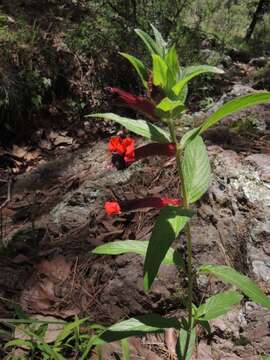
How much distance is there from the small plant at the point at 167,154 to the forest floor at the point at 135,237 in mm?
563

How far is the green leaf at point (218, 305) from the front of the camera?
1.37 metres

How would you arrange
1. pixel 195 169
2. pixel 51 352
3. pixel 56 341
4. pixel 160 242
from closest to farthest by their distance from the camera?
pixel 160 242 → pixel 195 169 → pixel 51 352 → pixel 56 341

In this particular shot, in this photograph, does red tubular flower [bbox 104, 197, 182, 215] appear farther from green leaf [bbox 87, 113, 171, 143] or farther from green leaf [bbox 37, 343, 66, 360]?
green leaf [bbox 37, 343, 66, 360]

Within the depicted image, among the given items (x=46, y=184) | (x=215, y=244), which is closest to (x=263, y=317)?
(x=215, y=244)

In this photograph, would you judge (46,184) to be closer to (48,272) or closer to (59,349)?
(48,272)

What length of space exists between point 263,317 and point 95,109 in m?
3.07

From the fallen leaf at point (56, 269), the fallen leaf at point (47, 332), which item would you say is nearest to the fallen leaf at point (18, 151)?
the fallen leaf at point (56, 269)

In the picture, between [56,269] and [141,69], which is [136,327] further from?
[56,269]

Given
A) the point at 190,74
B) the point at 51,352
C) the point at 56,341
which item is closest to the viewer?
the point at 190,74

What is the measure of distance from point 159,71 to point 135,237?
1352 mm

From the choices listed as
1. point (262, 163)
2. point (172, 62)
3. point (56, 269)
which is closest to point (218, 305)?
point (172, 62)

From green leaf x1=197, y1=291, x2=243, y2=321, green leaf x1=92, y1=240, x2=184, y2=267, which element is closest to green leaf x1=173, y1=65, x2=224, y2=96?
green leaf x1=92, y1=240, x2=184, y2=267

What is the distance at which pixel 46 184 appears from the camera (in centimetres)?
319

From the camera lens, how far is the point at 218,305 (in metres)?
1.41
